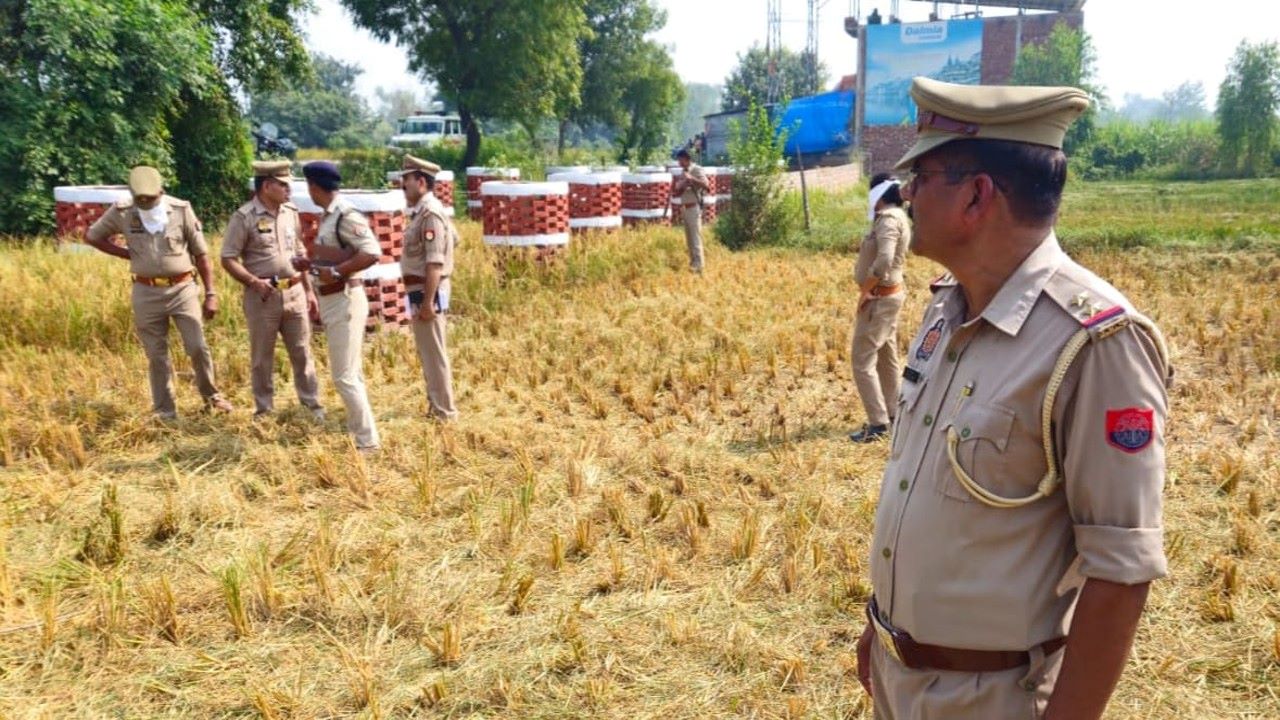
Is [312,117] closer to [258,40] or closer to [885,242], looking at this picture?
[258,40]

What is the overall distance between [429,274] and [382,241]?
119 inches

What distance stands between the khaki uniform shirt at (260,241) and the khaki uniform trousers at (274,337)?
173mm

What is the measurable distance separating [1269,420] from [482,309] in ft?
22.6

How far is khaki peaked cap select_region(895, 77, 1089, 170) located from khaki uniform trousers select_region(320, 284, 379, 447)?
178 inches

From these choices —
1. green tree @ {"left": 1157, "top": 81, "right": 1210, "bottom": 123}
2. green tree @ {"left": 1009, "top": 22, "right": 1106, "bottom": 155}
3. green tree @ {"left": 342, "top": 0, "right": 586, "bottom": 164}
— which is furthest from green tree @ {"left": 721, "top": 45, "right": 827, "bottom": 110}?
green tree @ {"left": 1157, "top": 81, "right": 1210, "bottom": 123}

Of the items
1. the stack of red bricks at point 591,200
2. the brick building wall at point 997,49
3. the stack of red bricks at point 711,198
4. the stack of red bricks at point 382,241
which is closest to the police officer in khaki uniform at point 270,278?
the stack of red bricks at point 382,241

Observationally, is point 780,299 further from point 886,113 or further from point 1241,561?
point 886,113

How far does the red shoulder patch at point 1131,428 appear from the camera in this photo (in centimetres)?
139

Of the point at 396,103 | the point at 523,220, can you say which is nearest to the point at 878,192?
the point at 523,220

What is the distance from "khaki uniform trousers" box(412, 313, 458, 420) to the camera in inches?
241

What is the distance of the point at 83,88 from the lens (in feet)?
46.2

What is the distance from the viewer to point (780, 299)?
1038 centimetres

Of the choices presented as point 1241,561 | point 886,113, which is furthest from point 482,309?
point 886,113

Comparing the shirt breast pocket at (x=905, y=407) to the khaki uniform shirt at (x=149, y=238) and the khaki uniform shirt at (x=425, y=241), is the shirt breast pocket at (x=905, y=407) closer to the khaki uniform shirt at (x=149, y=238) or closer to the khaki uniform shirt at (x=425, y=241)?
the khaki uniform shirt at (x=425, y=241)
